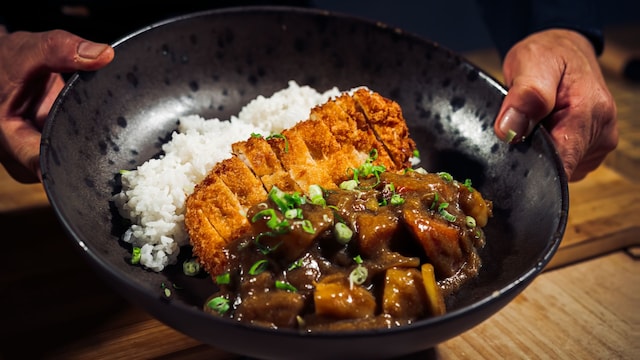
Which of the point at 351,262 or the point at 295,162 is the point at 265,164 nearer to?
the point at 295,162

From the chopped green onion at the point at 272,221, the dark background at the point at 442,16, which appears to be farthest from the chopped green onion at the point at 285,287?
the dark background at the point at 442,16

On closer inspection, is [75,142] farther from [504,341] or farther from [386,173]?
[504,341]

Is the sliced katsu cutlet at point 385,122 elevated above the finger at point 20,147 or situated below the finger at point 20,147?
above

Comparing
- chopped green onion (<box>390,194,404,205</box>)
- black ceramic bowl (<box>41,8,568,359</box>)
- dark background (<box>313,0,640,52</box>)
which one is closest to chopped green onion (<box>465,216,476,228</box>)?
black ceramic bowl (<box>41,8,568,359</box>)

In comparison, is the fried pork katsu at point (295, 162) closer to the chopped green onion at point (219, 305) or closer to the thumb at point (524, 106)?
the chopped green onion at point (219, 305)

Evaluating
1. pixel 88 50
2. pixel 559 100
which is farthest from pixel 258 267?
pixel 559 100

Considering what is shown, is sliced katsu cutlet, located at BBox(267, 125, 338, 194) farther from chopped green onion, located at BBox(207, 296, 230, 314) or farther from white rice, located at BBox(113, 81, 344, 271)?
chopped green onion, located at BBox(207, 296, 230, 314)
